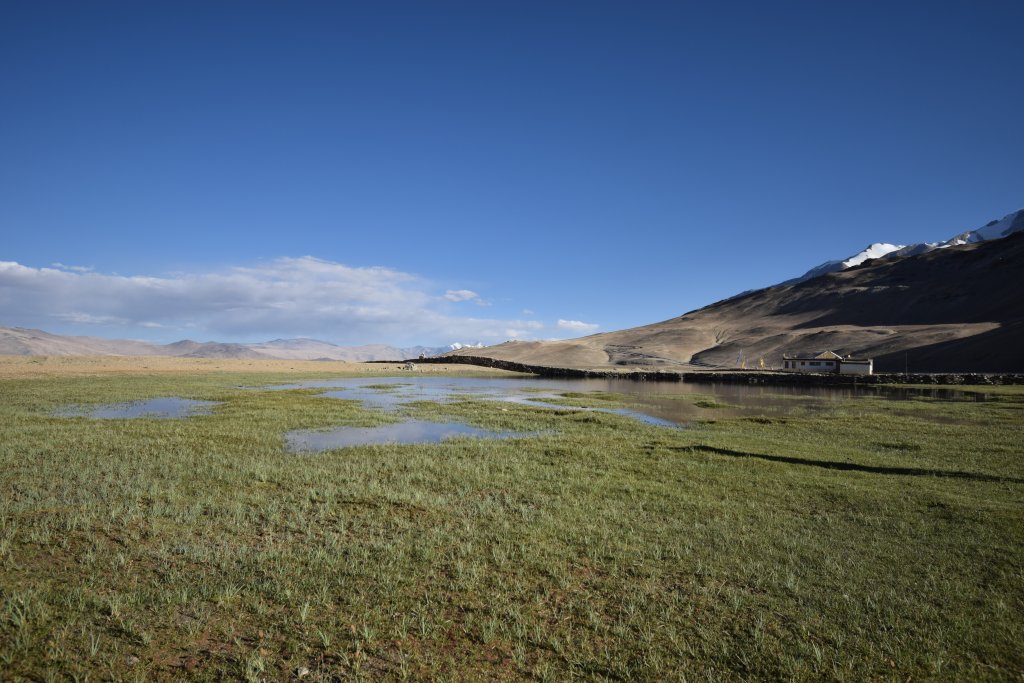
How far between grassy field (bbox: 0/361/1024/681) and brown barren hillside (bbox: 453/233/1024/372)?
10265 cm

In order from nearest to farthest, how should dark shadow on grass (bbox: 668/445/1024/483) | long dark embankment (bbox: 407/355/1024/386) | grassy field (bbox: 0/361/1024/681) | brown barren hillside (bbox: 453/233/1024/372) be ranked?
1. grassy field (bbox: 0/361/1024/681)
2. dark shadow on grass (bbox: 668/445/1024/483)
3. long dark embankment (bbox: 407/355/1024/386)
4. brown barren hillside (bbox: 453/233/1024/372)

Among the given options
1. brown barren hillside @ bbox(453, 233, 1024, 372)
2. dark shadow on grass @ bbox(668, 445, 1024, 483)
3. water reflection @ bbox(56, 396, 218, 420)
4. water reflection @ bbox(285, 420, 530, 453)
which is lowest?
dark shadow on grass @ bbox(668, 445, 1024, 483)

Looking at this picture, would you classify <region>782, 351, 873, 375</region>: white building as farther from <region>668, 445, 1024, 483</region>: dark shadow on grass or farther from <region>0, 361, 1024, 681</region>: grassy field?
<region>0, 361, 1024, 681</region>: grassy field

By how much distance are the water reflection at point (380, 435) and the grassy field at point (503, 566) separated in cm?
269

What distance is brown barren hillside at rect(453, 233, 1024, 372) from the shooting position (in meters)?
107

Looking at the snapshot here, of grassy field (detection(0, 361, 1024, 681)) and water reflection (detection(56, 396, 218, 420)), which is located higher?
water reflection (detection(56, 396, 218, 420))

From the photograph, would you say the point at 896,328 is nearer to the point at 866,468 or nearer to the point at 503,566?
the point at 866,468

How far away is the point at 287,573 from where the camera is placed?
337 inches

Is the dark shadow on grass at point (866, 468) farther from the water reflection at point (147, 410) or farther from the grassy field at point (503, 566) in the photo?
the water reflection at point (147, 410)

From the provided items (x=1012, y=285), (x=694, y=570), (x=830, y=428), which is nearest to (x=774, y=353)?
(x=1012, y=285)

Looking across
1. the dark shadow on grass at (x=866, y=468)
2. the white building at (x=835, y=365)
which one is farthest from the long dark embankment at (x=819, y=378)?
the dark shadow on grass at (x=866, y=468)

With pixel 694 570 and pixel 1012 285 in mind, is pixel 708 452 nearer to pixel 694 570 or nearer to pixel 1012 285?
pixel 694 570

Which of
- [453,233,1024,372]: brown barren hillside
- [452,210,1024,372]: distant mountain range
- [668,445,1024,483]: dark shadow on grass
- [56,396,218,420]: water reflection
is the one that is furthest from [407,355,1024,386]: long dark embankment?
[56,396,218,420]: water reflection

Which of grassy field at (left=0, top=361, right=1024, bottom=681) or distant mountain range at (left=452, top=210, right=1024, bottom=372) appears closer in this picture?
grassy field at (left=0, top=361, right=1024, bottom=681)
